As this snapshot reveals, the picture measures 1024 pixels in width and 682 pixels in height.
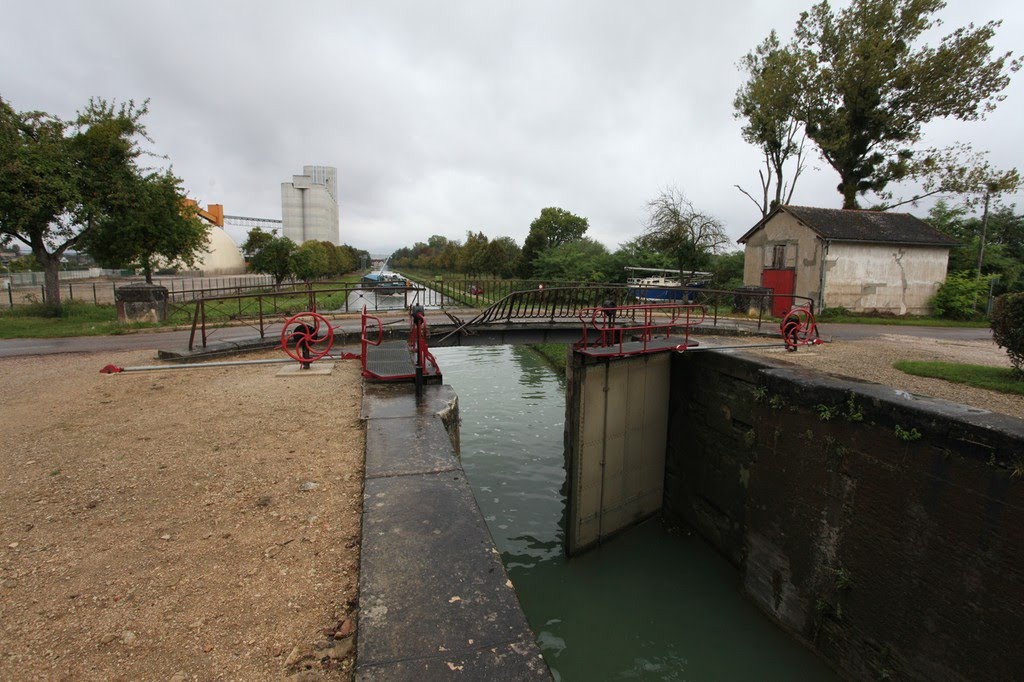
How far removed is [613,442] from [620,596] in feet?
7.54

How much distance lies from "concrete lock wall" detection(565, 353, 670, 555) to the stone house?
1503 centimetres

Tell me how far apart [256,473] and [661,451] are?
672 centimetres

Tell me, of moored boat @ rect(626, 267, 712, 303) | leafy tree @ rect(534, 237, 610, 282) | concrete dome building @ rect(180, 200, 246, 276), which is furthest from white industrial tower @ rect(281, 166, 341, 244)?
moored boat @ rect(626, 267, 712, 303)

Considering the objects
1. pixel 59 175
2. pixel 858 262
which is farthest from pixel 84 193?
pixel 858 262

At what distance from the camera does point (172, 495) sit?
4.07 meters

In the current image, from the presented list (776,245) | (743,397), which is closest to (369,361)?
(743,397)

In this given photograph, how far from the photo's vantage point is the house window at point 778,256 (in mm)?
23062

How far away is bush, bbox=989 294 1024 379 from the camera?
309 inches

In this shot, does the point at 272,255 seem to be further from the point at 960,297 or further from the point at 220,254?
the point at 960,297

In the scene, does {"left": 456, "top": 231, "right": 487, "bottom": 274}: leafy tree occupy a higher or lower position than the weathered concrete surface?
higher

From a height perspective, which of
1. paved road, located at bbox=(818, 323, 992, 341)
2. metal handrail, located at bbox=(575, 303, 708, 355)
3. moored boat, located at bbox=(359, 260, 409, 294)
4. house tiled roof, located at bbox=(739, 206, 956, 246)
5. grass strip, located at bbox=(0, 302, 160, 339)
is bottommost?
grass strip, located at bbox=(0, 302, 160, 339)

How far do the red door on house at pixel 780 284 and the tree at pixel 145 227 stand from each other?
968 inches

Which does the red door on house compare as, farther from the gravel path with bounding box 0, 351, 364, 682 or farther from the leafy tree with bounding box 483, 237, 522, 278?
the leafy tree with bounding box 483, 237, 522, 278

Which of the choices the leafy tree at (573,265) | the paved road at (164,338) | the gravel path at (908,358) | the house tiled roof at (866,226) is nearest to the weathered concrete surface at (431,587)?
the gravel path at (908,358)
